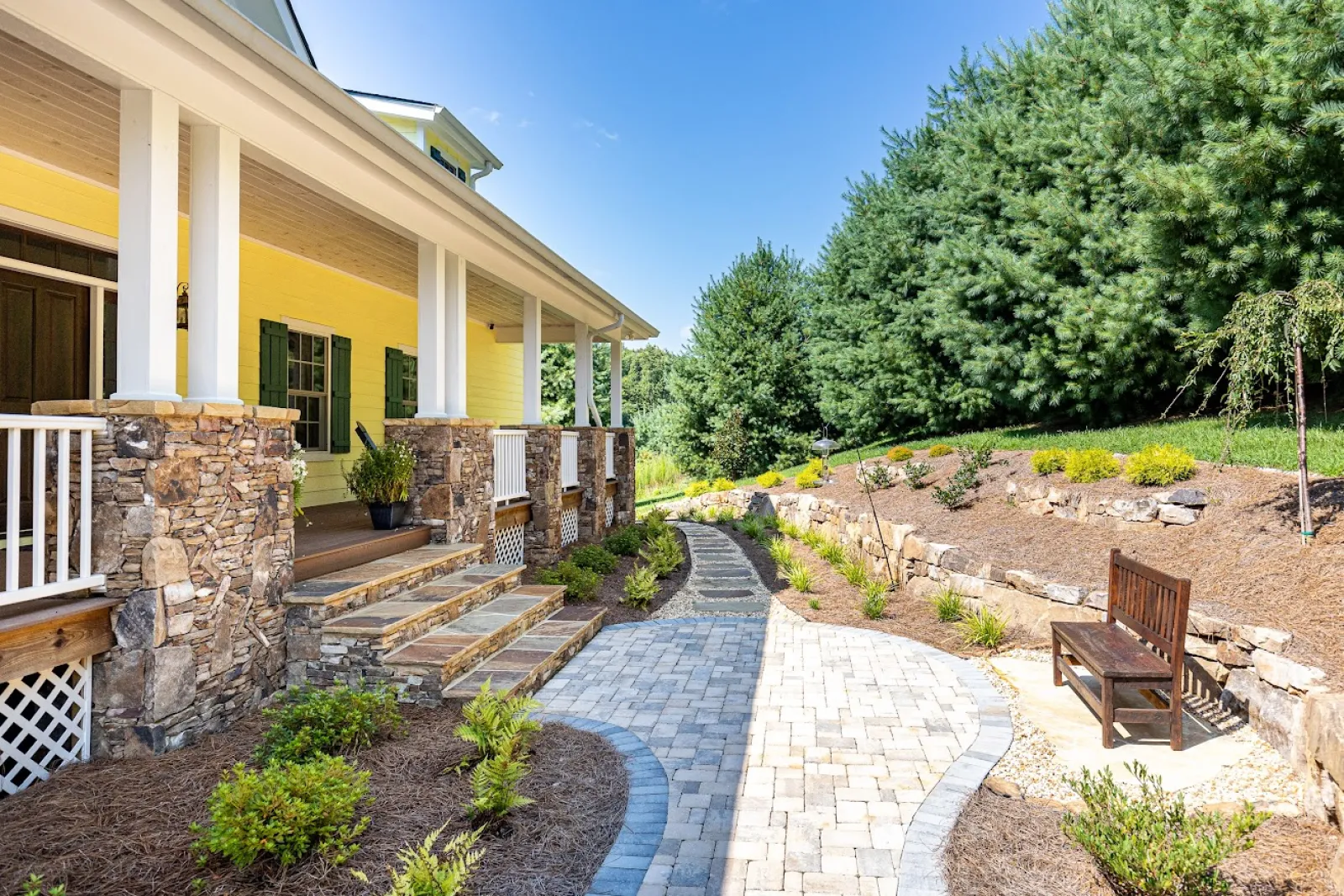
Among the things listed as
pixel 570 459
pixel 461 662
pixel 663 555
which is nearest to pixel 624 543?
pixel 663 555

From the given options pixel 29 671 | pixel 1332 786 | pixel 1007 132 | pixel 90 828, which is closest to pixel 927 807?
pixel 1332 786

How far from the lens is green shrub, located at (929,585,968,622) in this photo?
6527 mm

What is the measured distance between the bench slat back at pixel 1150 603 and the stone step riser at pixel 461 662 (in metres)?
4.21

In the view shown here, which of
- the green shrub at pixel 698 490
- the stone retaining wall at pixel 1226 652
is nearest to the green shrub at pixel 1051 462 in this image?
the stone retaining wall at pixel 1226 652

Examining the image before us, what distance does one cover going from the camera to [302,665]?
4.37m

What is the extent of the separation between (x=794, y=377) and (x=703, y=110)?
31.5ft

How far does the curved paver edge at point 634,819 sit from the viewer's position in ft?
8.74

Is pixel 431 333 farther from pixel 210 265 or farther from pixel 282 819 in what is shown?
pixel 282 819

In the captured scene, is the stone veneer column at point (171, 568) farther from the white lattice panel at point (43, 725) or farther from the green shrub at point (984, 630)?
the green shrub at point (984, 630)

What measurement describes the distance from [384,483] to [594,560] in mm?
2992

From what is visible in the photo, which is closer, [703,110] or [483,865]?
[483,865]

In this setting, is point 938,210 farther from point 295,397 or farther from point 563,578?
point 295,397

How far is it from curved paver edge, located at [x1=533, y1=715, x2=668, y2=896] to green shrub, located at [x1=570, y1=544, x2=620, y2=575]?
403cm

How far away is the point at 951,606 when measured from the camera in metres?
6.54
